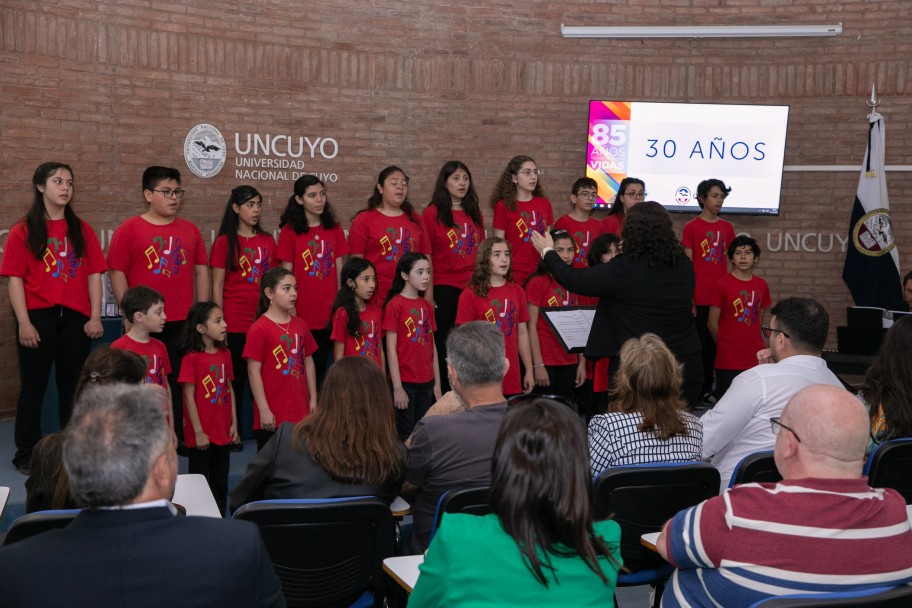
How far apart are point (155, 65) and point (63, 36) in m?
0.66

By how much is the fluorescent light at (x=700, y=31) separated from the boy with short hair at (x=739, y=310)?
241cm

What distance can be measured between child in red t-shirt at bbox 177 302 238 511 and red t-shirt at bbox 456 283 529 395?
1508 millimetres

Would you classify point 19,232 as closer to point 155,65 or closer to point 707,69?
point 155,65

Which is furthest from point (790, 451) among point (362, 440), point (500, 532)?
point (362, 440)

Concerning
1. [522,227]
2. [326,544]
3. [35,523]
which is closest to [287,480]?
[326,544]

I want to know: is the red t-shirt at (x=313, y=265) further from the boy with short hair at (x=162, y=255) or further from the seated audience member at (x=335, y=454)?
the seated audience member at (x=335, y=454)

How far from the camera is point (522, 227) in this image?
6.28 m

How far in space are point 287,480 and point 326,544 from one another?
0.34 meters

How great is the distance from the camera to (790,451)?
2.22 m

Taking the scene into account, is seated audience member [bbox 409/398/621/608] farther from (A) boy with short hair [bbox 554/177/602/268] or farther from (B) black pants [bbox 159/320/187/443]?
(A) boy with short hair [bbox 554/177/602/268]

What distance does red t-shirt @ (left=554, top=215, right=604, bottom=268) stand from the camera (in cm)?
648

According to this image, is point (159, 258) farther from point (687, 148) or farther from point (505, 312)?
point (687, 148)

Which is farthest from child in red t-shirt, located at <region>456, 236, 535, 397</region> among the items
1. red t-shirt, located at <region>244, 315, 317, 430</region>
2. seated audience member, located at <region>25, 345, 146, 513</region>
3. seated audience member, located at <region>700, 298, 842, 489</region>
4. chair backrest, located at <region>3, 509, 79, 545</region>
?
chair backrest, located at <region>3, 509, 79, 545</region>

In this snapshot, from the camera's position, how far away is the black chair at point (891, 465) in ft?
10.6
